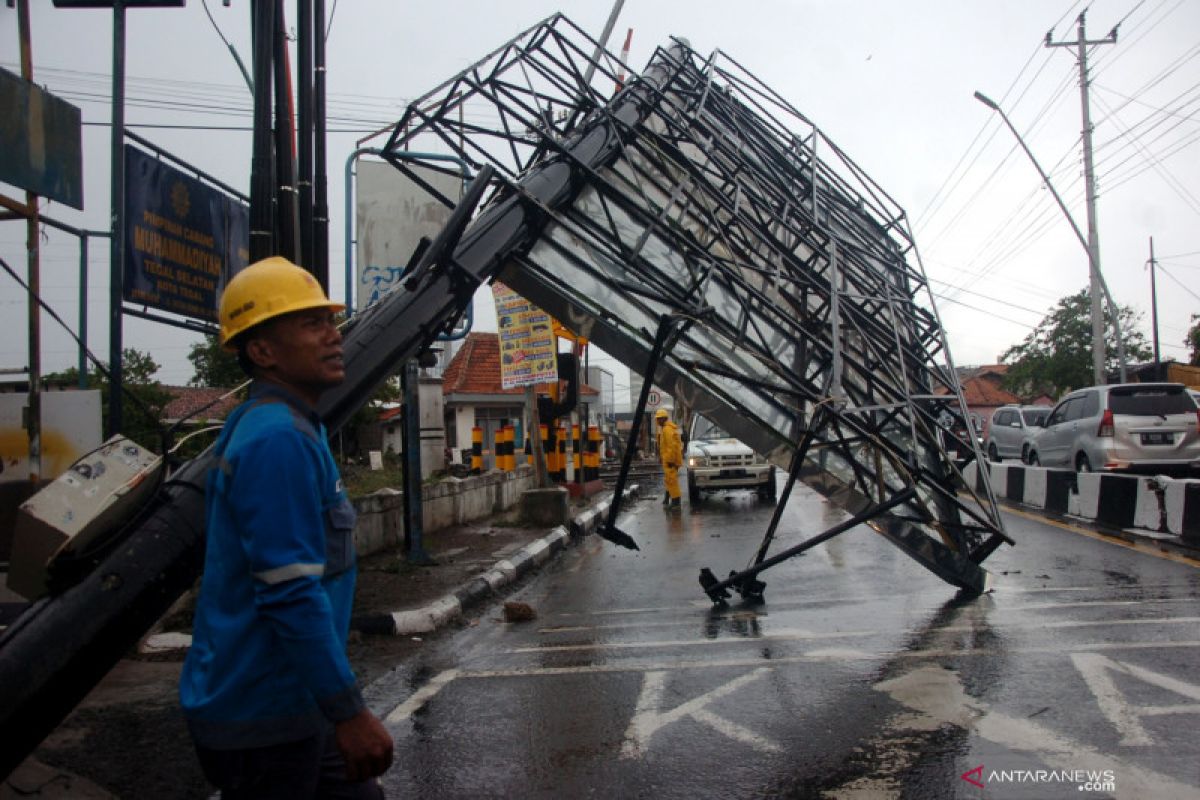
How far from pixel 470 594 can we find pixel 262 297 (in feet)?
19.8

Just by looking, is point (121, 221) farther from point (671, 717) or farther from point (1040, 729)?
point (1040, 729)

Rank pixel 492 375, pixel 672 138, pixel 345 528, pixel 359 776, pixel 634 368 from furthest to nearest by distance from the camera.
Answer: pixel 492 375 → pixel 672 138 → pixel 634 368 → pixel 345 528 → pixel 359 776

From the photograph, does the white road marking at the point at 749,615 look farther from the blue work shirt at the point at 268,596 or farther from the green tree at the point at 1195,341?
the green tree at the point at 1195,341

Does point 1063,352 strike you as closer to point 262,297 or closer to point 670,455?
point 670,455

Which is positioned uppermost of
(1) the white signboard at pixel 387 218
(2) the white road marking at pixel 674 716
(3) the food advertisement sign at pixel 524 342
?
(1) the white signboard at pixel 387 218

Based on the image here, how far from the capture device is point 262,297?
88.1 inches

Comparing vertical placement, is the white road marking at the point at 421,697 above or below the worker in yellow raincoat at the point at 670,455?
below

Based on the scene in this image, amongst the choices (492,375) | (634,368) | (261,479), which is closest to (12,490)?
(634,368)

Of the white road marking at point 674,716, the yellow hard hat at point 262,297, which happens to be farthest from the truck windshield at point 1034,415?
the yellow hard hat at point 262,297

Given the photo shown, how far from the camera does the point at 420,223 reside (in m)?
9.46

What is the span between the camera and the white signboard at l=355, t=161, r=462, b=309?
9297 millimetres

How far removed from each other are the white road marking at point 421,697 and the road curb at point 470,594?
121 cm

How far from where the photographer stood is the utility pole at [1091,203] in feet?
79.8

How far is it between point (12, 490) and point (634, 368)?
4.59 metres
